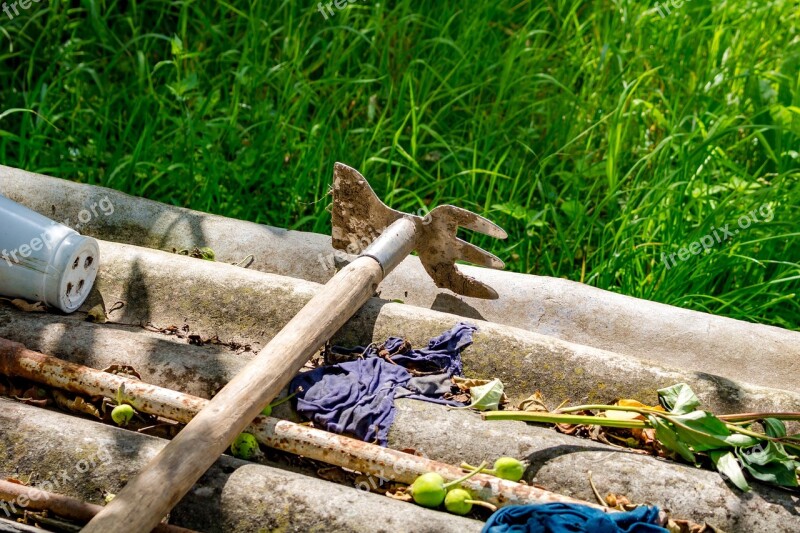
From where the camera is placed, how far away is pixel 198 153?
5297 mm

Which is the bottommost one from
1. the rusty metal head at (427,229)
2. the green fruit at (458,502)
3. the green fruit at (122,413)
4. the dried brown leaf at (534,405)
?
the green fruit at (458,502)

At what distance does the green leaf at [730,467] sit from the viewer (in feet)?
9.00

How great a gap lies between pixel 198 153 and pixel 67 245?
1.98 meters

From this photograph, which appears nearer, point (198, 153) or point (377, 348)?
point (377, 348)

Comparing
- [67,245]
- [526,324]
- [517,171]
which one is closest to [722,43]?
[517,171]

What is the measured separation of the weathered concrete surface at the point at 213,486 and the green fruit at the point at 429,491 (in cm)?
5

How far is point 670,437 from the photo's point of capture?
9.45 feet

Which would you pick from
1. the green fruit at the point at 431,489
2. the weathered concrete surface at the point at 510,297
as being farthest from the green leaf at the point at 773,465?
the green fruit at the point at 431,489

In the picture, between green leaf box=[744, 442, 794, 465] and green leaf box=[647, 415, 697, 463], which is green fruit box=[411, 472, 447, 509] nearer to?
green leaf box=[647, 415, 697, 463]

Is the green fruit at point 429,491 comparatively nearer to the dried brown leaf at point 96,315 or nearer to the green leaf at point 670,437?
the green leaf at point 670,437

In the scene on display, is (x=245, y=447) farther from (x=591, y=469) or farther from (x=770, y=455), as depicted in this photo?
(x=770, y=455)

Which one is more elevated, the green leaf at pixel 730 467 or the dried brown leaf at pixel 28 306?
the dried brown leaf at pixel 28 306

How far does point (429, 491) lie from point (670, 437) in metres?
0.84

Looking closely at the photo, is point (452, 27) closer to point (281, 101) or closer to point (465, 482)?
point (281, 101)
